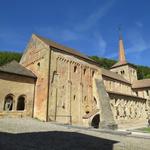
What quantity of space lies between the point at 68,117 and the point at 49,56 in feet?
26.4

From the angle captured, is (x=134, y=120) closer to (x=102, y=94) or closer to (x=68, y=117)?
(x=102, y=94)

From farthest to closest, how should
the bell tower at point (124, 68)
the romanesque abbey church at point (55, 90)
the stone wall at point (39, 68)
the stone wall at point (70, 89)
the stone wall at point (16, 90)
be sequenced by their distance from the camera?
the bell tower at point (124, 68) < the stone wall at point (70, 89) < the stone wall at point (39, 68) < the romanesque abbey church at point (55, 90) < the stone wall at point (16, 90)

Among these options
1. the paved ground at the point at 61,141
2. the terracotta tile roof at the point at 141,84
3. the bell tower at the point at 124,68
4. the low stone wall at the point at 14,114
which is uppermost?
the bell tower at the point at 124,68

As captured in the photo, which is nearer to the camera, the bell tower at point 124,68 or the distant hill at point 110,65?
the bell tower at point 124,68

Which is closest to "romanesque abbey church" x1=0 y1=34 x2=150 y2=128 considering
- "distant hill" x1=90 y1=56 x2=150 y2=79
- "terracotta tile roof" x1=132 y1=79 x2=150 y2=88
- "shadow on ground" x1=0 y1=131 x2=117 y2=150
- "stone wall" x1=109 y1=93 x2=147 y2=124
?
"stone wall" x1=109 y1=93 x2=147 y2=124

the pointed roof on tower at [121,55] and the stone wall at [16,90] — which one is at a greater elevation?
the pointed roof on tower at [121,55]

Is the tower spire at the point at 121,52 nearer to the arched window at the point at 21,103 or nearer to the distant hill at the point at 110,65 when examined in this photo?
the distant hill at the point at 110,65

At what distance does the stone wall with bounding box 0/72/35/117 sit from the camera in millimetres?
20109

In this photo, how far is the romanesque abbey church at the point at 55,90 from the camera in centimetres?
2109

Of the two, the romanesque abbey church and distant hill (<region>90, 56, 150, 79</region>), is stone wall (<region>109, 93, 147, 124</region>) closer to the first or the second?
the romanesque abbey church

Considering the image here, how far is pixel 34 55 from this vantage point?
25875 mm

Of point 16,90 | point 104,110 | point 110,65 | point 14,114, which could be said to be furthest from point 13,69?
point 110,65

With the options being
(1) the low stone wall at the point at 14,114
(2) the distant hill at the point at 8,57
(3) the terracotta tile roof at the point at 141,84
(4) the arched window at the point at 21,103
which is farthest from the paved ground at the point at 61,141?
(2) the distant hill at the point at 8,57

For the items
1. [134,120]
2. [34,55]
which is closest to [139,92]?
[134,120]
